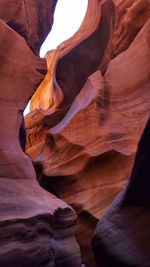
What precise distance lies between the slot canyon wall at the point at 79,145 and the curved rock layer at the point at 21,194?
1 centimetres

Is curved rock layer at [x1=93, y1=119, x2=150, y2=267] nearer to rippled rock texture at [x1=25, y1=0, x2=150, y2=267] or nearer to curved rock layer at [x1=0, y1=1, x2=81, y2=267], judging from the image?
curved rock layer at [x1=0, y1=1, x2=81, y2=267]

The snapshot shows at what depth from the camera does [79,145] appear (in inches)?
361

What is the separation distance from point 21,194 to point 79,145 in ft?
12.4

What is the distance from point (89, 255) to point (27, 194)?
2.77 metres

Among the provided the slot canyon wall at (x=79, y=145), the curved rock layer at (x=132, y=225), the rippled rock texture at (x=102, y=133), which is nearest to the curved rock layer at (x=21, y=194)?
the slot canyon wall at (x=79, y=145)

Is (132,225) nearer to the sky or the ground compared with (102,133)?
nearer to the sky

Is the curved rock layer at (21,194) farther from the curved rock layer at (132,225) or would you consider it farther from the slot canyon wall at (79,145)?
the curved rock layer at (132,225)

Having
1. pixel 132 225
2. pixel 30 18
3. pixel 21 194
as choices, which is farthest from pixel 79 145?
pixel 132 225

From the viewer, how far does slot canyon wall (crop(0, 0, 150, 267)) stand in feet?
14.8

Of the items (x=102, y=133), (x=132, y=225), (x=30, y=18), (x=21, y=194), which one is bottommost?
(x=102, y=133)

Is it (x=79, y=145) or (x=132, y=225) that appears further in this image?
(x=79, y=145)

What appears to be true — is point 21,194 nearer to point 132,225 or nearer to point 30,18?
point 132,225

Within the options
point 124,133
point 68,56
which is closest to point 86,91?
point 124,133

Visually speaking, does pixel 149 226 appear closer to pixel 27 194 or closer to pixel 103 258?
pixel 103 258
